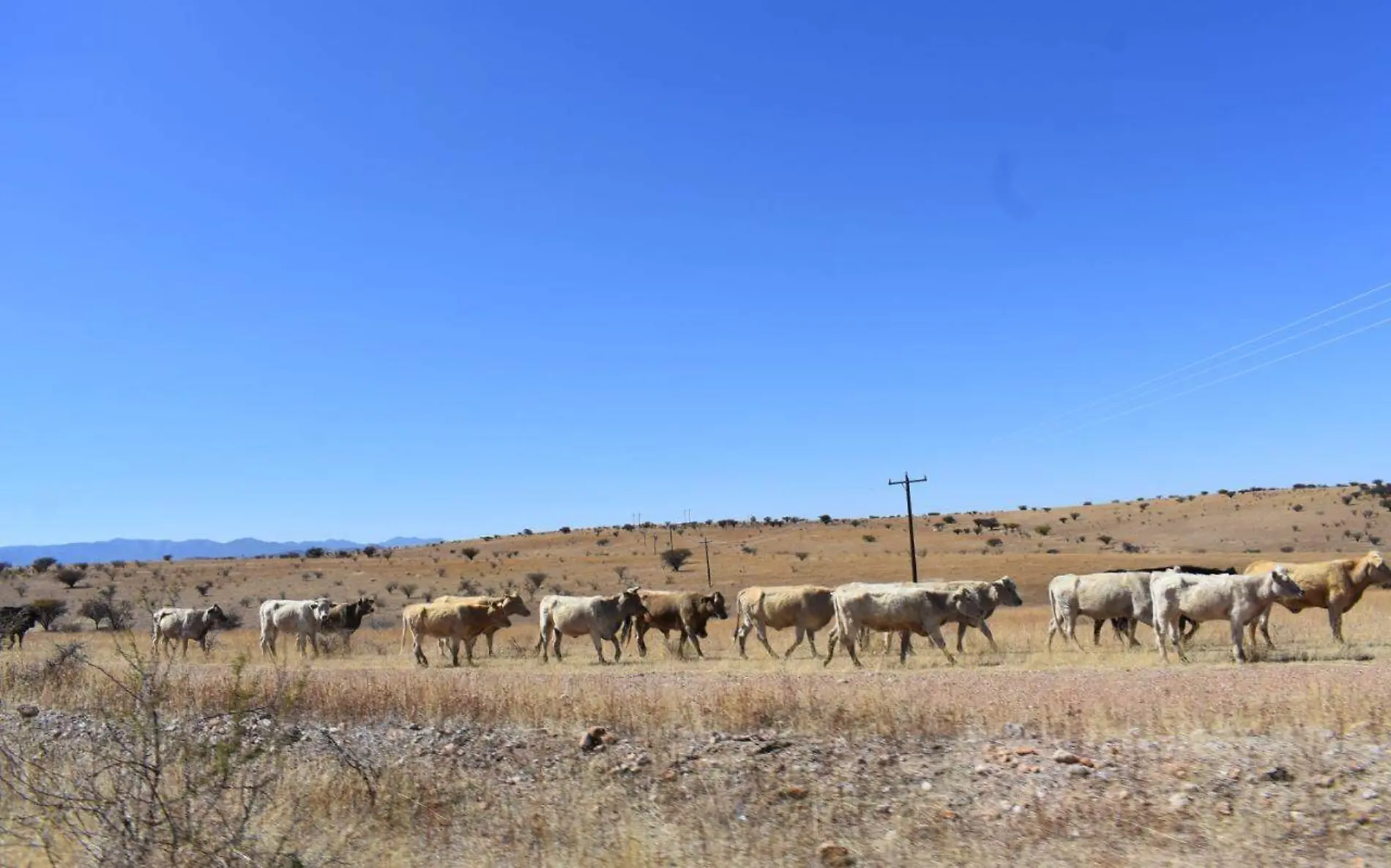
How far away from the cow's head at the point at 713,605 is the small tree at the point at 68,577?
61.6 meters

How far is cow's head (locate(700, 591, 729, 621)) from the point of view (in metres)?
26.3

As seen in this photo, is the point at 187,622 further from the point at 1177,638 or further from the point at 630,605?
the point at 1177,638

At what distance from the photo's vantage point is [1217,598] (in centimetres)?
1950

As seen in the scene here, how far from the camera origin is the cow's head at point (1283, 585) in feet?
63.4

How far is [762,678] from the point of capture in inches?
698

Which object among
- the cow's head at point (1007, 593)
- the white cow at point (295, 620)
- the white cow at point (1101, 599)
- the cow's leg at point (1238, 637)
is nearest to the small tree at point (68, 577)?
the white cow at point (295, 620)

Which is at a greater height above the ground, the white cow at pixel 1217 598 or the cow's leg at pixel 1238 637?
the white cow at pixel 1217 598

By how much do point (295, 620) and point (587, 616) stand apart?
33.6ft

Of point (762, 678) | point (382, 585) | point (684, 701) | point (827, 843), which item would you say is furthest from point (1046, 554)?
point (827, 843)

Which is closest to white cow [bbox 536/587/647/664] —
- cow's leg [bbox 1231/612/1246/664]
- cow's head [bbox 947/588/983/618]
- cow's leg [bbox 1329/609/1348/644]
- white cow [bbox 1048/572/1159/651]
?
cow's head [bbox 947/588/983/618]

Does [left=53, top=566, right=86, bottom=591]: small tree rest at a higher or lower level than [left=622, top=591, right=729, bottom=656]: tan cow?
higher

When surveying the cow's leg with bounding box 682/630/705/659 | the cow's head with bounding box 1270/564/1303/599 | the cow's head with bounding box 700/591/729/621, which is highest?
the cow's head with bounding box 1270/564/1303/599

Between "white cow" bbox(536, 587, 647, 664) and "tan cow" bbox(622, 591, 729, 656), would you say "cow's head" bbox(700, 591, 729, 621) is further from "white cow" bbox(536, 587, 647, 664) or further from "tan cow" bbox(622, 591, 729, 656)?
"white cow" bbox(536, 587, 647, 664)

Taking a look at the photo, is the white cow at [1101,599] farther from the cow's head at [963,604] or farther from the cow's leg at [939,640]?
the cow's leg at [939,640]
